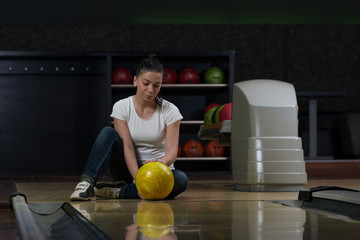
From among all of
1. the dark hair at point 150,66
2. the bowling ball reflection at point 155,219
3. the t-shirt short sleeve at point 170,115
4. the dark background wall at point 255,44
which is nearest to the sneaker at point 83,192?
the bowling ball reflection at point 155,219

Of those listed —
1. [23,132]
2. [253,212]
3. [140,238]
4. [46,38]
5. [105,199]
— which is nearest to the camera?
[140,238]

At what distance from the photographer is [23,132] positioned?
6188 mm

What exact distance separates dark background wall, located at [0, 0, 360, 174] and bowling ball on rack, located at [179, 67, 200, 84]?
2.80 feet

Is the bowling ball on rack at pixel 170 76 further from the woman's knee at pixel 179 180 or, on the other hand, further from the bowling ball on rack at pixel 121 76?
the woman's knee at pixel 179 180

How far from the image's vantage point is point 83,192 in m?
2.70

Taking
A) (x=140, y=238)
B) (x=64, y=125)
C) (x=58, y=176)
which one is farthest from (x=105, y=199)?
(x=64, y=125)

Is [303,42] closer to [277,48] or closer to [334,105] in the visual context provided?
[277,48]

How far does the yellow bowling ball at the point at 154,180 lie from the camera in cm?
264

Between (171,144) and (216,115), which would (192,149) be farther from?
(171,144)

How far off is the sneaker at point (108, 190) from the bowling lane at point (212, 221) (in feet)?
0.94

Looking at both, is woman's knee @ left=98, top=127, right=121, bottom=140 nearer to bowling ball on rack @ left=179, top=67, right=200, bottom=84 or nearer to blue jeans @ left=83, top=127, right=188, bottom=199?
blue jeans @ left=83, top=127, right=188, bottom=199

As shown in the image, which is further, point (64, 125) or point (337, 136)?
point (337, 136)

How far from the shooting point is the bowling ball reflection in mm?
1695

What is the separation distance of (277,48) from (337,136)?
1.35m
